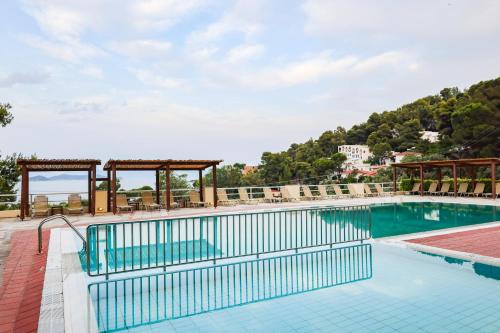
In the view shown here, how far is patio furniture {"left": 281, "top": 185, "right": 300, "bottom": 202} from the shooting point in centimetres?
1791

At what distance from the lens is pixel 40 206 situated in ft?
41.0

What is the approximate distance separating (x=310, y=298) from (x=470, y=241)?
15.0 ft

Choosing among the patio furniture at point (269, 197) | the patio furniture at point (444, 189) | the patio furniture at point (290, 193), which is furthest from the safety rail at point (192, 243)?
the patio furniture at point (444, 189)

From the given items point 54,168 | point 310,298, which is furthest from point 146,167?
point 310,298

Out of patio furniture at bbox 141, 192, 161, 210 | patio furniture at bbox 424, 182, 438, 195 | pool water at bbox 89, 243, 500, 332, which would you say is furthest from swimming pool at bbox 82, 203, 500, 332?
patio furniture at bbox 424, 182, 438, 195

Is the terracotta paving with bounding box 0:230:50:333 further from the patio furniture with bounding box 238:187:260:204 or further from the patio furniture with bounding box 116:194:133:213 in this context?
the patio furniture with bounding box 238:187:260:204

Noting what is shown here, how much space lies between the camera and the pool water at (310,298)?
3.82 meters

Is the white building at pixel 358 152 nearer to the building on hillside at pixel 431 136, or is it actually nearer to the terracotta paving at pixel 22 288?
the building on hillside at pixel 431 136

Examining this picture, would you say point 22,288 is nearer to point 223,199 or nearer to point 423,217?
point 223,199

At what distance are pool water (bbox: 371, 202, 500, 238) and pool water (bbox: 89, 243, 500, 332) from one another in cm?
345

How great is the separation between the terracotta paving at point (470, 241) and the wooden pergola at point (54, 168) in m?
10.3

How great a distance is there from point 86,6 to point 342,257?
13.2 meters

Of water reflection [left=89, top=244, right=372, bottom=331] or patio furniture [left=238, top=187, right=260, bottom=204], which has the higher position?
patio furniture [left=238, top=187, right=260, bottom=204]

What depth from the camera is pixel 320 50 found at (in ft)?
67.8
